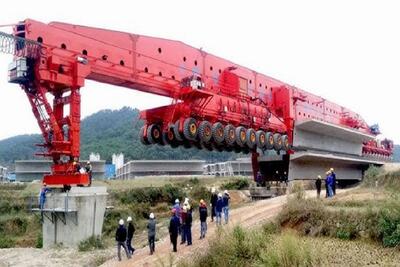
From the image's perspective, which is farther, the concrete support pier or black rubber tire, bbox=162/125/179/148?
black rubber tire, bbox=162/125/179/148

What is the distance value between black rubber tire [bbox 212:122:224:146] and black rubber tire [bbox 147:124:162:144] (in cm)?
267

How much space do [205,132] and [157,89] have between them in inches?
118

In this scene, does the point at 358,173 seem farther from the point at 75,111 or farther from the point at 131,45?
the point at 75,111

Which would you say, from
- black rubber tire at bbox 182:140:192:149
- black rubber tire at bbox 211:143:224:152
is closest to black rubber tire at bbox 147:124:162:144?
black rubber tire at bbox 182:140:192:149

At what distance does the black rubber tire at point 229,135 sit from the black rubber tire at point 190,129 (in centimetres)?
208

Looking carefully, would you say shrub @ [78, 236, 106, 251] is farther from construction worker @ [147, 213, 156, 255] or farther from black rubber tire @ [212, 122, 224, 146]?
black rubber tire @ [212, 122, 224, 146]

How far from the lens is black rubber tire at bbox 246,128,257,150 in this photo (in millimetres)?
23234

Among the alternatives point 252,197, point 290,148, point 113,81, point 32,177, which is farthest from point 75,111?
point 32,177

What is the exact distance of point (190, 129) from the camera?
1997 centimetres

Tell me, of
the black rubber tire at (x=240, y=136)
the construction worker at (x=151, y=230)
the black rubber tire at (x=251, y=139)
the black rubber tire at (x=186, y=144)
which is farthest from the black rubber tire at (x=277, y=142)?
the construction worker at (x=151, y=230)

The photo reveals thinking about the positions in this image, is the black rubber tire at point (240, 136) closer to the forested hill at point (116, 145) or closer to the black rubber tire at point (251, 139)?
the black rubber tire at point (251, 139)

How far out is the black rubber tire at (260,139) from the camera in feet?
79.5

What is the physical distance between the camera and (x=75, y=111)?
55.7 feet

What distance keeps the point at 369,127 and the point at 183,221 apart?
33.5 m
